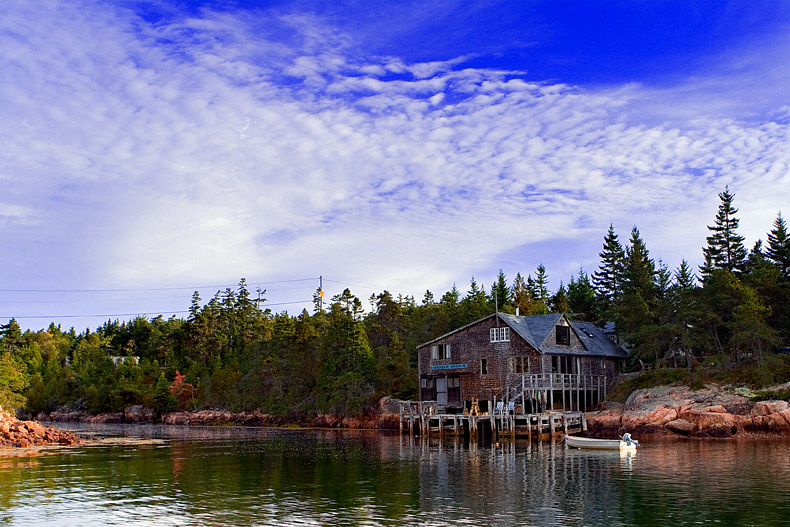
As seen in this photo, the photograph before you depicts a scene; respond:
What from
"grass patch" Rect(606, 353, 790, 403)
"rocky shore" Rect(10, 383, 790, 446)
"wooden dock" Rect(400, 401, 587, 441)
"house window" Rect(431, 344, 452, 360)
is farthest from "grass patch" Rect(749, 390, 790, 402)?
"house window" Rect(431, 344, 452, 360)

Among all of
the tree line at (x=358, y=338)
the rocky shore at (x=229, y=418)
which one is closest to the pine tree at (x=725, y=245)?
the tree line at (x=358, y=338)

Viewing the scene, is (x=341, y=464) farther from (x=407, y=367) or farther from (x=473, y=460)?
(x=407, y=367)

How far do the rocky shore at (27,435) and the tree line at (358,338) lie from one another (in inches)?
490

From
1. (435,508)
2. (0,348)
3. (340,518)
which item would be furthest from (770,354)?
(0,348)

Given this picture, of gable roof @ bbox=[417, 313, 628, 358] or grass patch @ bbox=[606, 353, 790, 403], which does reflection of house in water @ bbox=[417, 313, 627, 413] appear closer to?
gable roof @ bbox=[417, 313, 628, 358]

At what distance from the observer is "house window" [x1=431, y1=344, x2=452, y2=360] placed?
63.3 m

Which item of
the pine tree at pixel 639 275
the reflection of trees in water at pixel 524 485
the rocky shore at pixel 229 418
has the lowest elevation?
the rocky shore at pixel 229 418

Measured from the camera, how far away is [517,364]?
5981 centimetres

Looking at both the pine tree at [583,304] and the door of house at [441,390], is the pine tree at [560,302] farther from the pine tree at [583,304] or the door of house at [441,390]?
the door of house at [441,390]

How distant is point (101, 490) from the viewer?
98.5ft

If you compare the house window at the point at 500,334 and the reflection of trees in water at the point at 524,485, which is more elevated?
the house window at the point at 500,334

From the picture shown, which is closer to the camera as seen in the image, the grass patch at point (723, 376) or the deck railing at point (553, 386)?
the grass patch at point (723, 376)

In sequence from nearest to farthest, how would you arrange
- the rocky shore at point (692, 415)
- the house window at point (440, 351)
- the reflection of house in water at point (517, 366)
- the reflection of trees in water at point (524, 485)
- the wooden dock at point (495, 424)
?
the reflection of trees in water at point (524, 485)
the rocky shore at point (692, 415)
the wooden dock at point (495, 424)
the reflection of house in water at point (517, 366)
the house window at point (440, 351)

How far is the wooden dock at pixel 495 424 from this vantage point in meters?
55.3
